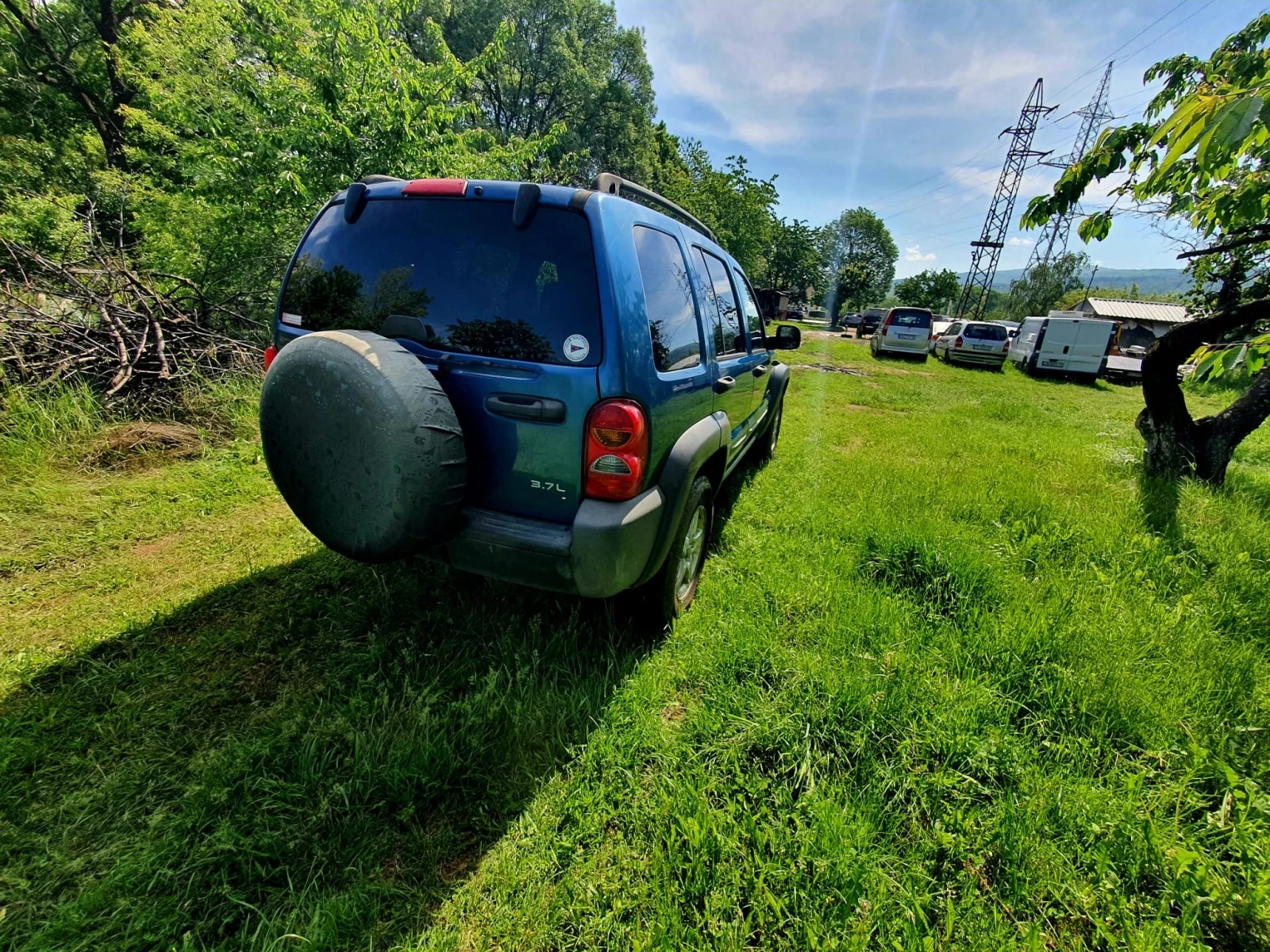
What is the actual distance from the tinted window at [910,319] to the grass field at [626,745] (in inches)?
616

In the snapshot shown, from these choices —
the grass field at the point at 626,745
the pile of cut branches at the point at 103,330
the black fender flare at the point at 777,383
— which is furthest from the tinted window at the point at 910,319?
the pile of cut branches at the point at 103,330

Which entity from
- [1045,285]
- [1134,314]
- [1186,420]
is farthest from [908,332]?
[1045,285]

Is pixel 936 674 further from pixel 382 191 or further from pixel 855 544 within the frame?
pixel 382 191

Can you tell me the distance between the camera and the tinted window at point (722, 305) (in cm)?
312

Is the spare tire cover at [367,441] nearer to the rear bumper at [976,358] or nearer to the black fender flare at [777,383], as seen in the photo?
the black fender flare at [777,383]

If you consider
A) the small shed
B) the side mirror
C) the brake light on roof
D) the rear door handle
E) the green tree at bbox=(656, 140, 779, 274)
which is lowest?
the rear door handle

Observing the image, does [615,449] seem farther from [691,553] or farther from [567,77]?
[567,77]

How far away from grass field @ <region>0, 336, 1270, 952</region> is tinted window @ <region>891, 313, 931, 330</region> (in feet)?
51.3

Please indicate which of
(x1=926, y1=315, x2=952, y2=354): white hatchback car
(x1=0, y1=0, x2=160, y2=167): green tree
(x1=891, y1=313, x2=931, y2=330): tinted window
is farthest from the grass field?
(x1=926, y1=315, x2=952, y2=354): white hatchback car

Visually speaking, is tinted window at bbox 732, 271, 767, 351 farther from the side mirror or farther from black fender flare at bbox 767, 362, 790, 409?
black fender flare at bbox 767, 362, 790, 409

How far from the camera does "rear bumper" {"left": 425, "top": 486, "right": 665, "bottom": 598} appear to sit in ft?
6.14

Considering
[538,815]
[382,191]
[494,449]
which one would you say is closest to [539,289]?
[494,449]

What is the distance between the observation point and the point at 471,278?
2045mm

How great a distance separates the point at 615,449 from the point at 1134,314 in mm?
52424
